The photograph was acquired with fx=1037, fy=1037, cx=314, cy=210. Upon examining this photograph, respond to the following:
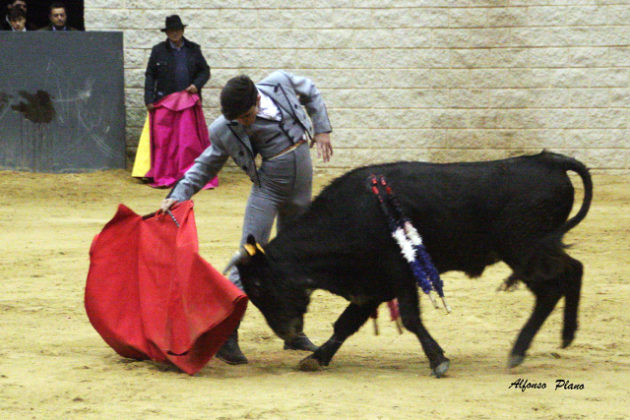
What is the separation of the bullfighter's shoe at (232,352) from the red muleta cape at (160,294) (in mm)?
373

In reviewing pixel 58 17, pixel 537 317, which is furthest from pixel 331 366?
pixel 58 17

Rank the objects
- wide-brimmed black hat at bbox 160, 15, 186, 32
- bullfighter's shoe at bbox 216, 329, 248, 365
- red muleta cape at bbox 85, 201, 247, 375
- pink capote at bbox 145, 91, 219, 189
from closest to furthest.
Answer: red muleta cape at bbox 85, 201, 247, 375, bullfighter's shoe at bbox 216, 329, 248, 365, wide-brimmed black hat at bbox 160, 15, 186, 32, pink capote at bbox 145, 91, 219, 189

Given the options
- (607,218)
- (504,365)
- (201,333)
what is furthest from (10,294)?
(607,218)

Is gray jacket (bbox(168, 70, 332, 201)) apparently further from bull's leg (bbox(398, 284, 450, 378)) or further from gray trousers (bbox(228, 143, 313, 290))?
bull's leg (bbox(398, 284, 450, 378))

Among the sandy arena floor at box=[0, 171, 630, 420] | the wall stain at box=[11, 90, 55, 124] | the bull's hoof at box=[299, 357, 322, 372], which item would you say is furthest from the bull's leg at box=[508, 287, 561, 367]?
the wall stain at box=[11, 90, 55, 124]

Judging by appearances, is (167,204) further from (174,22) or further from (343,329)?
(174,22)

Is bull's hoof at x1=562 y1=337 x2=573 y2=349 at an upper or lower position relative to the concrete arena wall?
lower

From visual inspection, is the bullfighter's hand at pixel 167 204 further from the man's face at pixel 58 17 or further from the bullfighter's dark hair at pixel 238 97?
the man's face at pixel 58 17

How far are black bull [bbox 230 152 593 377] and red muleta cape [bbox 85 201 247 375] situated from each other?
27 centimetres

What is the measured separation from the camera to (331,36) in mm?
12344

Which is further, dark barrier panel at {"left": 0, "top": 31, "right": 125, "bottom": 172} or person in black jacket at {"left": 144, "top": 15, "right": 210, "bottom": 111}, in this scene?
dark barrier panel at {"left": 0, "top": 31, "right": 125, "bottom": 172}

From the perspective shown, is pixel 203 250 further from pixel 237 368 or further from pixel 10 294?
pixel 237 368

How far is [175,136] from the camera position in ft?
39.8

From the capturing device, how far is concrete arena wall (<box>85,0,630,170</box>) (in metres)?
12.0
